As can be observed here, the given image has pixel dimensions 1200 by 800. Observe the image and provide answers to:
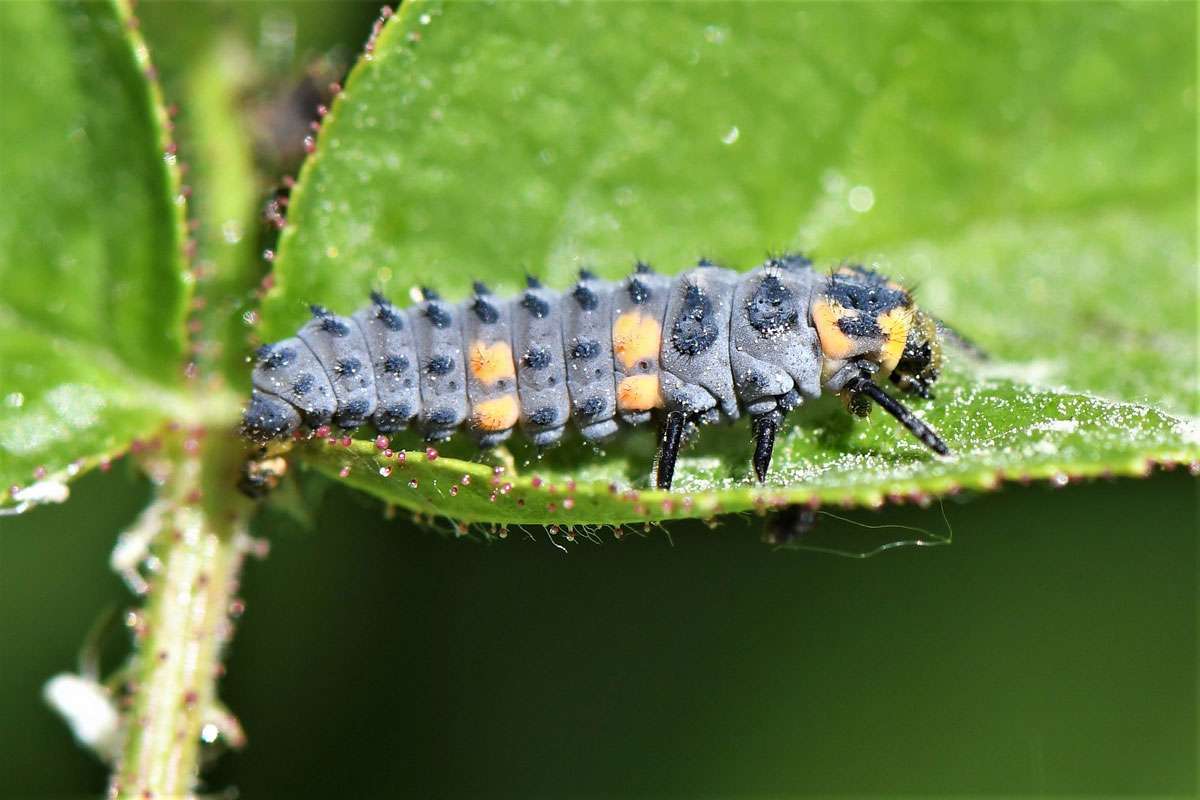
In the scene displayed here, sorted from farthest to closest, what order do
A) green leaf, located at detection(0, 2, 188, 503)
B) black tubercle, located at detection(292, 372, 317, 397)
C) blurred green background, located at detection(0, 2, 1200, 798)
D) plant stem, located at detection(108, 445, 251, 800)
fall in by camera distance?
1. blurred green background, located at detection(0, 2, 1200, 798)
2. black tubercle, located at detection(292, 372, 317, 397)
3. green leaf, located at detection(0, 2, 188, 503)
4. plant stem, located at detection(108, 445, 251, 800)

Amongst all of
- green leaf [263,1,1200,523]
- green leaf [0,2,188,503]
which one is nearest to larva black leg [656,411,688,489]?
green leaf [263,1,1200,523]

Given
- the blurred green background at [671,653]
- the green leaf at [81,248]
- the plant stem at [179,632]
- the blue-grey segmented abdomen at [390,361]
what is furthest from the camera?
the blurred green background at [671,653]

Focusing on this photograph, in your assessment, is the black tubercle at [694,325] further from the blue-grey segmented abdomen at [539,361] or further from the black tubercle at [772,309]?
the blue-grey segmented abdomen at [539,361]

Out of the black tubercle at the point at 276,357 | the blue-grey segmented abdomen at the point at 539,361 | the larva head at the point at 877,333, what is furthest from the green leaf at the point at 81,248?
the larva head at the point at 877,333

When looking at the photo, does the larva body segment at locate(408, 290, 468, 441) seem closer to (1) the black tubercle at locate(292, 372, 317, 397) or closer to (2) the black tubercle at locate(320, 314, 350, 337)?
(2) the black tubercle at locate(320, 314, 350, 337)

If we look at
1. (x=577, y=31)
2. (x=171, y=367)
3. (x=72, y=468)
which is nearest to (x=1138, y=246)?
(x=577, y=31)

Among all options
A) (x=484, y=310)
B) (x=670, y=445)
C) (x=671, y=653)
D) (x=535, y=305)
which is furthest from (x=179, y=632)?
(x=671, y=653)
